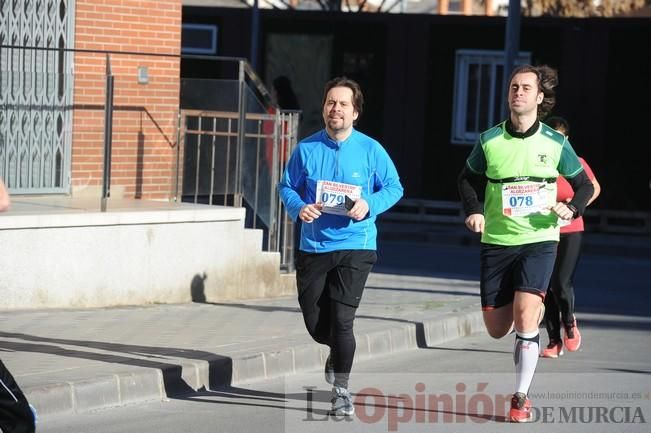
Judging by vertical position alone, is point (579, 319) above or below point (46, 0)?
below

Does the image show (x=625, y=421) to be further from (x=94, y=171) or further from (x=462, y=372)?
(x=94, y=171)

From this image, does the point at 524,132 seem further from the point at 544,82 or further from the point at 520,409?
the point at 520,409

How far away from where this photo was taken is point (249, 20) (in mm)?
25891

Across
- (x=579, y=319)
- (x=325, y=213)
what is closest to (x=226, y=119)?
(x=579, y=319)

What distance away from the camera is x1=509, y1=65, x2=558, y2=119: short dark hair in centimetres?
787

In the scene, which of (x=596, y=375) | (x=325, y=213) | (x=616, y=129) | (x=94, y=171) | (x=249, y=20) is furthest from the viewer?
(x=249, y=20)

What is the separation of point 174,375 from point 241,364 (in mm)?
658

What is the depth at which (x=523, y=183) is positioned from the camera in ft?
25.5

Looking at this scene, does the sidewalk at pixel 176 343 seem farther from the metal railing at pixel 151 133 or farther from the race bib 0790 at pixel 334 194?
the race bib 0790 at pixel 334 194

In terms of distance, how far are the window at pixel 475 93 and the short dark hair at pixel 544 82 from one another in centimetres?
1631

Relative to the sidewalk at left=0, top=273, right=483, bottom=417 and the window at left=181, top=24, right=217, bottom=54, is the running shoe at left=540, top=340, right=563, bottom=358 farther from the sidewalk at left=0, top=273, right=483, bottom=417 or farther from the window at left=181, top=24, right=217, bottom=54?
the window at left=181, top=24, right=217, bottom=54

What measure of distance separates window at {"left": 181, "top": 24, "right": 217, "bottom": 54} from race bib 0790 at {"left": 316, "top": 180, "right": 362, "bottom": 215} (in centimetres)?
1853

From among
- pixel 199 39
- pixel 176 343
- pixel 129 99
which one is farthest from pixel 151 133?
pixel 199 39

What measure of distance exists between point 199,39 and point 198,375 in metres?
18.0
